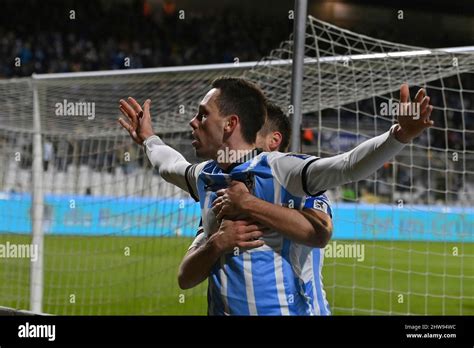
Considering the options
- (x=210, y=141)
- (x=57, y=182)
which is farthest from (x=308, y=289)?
(x=57, y=182)

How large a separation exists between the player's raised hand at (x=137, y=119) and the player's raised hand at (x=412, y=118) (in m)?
1.21

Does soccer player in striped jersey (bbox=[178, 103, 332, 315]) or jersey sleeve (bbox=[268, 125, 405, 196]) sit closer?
jersey sleeve (bbox=[268, 125, 405, 196])

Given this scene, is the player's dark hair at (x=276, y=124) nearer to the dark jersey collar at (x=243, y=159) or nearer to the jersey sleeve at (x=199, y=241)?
Result: the dark jersey collar at (x=243, y=159)

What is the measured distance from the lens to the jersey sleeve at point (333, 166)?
7.12ft

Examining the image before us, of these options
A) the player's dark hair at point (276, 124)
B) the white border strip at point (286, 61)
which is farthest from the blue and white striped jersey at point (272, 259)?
the white border strip at point (286, 61)

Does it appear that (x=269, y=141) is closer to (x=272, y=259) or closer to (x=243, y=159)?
(x=243, y=159)

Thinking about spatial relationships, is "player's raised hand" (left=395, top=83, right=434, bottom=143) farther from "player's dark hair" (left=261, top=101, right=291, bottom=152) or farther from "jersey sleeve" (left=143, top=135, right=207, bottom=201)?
"jersey sleeve" (left=143, top=135, right=207, bottom=201)

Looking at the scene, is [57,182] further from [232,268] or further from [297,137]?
[232,268]

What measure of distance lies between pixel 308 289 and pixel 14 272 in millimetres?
8009

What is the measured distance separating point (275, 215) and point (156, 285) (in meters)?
7.18

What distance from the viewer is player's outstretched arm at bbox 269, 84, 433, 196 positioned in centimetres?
211

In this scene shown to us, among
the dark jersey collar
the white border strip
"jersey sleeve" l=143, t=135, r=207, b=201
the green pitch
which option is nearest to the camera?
the dark jersey collar

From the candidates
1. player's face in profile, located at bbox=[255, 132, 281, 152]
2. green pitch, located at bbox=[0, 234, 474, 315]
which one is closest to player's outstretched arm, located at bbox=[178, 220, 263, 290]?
player's face in profile, located at bbox=[255, 132, 281, 152]

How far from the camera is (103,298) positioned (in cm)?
859
